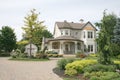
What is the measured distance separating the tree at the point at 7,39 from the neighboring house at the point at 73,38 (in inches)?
428

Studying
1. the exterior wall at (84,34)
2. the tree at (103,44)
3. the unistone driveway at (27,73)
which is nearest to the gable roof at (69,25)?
the exterior wall at (84,34)

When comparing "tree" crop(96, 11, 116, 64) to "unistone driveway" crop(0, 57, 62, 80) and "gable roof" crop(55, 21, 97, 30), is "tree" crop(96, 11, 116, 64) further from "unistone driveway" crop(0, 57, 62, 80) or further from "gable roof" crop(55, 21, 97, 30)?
"gable roof" crop(55, 21, 97, 30)

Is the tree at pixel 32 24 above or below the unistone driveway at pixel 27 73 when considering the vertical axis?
above

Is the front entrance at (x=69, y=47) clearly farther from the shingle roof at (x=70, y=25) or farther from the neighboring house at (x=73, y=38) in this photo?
the shingle roof at (x=70, y=25)

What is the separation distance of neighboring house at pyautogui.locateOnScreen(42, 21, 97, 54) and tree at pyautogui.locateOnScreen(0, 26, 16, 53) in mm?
10870

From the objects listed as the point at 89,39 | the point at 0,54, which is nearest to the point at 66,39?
the point at 89,39

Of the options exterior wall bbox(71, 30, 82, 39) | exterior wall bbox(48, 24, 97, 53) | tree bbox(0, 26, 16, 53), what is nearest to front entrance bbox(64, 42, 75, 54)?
exterior wall bbox(48, 24, 97, 53)

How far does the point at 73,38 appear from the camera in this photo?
57031 millimetres

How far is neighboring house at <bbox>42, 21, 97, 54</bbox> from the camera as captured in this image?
188ft

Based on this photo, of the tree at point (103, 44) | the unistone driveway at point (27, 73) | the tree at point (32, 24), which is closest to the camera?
the unistone driveway at point (27, 73)

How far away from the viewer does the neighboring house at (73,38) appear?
5725 centimetres

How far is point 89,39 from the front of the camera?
59.8 m

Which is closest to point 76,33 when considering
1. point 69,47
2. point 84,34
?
point 84,34

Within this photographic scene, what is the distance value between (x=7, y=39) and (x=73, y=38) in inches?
738
